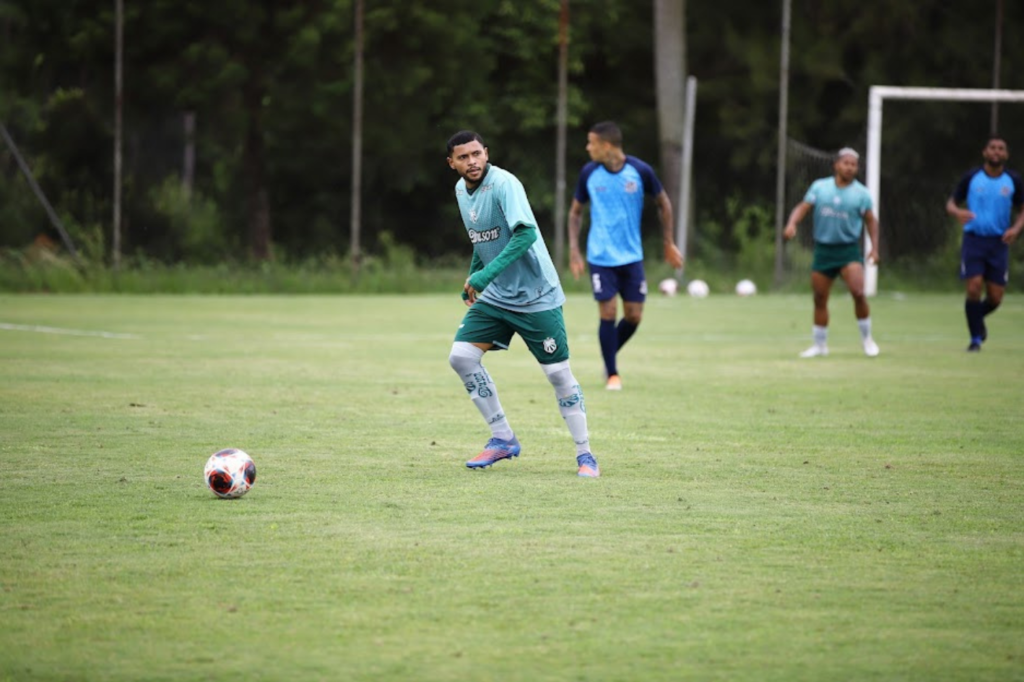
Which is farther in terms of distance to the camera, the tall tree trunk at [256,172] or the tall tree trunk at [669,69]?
the tall tree trunk at [669,69]

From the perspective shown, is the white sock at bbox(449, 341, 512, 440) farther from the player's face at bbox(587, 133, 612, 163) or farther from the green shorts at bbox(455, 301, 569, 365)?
the player's face at bbox(587, 133, 612, 163)

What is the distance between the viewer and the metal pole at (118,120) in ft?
89.4

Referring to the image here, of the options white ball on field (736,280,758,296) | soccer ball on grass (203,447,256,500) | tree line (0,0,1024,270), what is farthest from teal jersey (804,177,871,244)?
tree line (0,0,1024,270)

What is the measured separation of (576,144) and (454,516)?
29.8 meters

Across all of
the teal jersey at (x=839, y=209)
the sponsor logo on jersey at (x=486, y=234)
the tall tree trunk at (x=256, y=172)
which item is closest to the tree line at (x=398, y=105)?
the tall tree trunk at (x=256, y=172)

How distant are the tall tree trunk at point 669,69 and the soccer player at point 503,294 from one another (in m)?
24.9

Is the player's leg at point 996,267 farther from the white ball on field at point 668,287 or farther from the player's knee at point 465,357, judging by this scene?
the white ball on field at point 668,287

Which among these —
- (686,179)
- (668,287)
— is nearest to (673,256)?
(668,287)

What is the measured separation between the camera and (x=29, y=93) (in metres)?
31.7

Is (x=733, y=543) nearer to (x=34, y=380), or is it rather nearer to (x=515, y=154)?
(x=34, y=380)

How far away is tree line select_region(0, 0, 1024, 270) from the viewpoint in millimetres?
30016

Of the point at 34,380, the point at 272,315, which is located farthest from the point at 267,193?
the point at 34,380

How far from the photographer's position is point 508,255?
26.2 ft

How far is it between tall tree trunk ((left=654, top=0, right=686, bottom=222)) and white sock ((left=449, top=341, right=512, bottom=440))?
2480 centimetres
